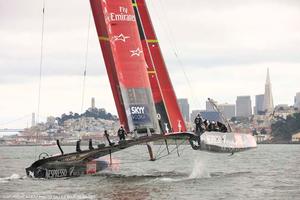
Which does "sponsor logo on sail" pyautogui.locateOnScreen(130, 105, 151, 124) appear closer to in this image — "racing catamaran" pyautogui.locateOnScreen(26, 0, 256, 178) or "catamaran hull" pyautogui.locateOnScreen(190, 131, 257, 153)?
"racing catamaran" pyautogui.locateOnScreen(26, 0, 256, 178)

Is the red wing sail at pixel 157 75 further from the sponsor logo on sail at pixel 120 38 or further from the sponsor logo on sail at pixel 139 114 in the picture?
the sponsor logo on sail at pixel 120 38

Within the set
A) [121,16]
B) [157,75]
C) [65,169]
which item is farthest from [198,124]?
[65,169]

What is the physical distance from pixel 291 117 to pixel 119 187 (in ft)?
444

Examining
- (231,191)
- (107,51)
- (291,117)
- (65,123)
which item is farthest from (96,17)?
(65,123)

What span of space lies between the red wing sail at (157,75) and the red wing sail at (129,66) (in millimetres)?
1680

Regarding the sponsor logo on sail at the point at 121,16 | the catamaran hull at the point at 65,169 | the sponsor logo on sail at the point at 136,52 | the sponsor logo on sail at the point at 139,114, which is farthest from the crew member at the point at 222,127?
the catamaran hull at the point at 65,169

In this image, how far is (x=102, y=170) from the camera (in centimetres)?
2862

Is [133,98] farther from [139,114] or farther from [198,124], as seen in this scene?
[198,124]

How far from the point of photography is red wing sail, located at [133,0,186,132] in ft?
89.0

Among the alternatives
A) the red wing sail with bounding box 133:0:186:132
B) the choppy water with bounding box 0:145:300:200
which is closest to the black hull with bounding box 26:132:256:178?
the choppy water with bounding box 0:145:300:200

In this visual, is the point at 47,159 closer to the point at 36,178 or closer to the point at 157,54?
the point at 36,178

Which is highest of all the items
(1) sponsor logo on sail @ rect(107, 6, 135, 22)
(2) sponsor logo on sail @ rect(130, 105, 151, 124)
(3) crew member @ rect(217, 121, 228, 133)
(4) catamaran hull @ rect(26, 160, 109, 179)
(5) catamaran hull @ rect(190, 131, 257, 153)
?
(1) sponsor logo on sail @ rect(107, 6, 135, 22)

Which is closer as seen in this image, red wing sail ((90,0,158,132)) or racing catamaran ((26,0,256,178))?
racing catamaran ((26,0,256,178))

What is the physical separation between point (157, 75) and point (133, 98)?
10.4 ft
